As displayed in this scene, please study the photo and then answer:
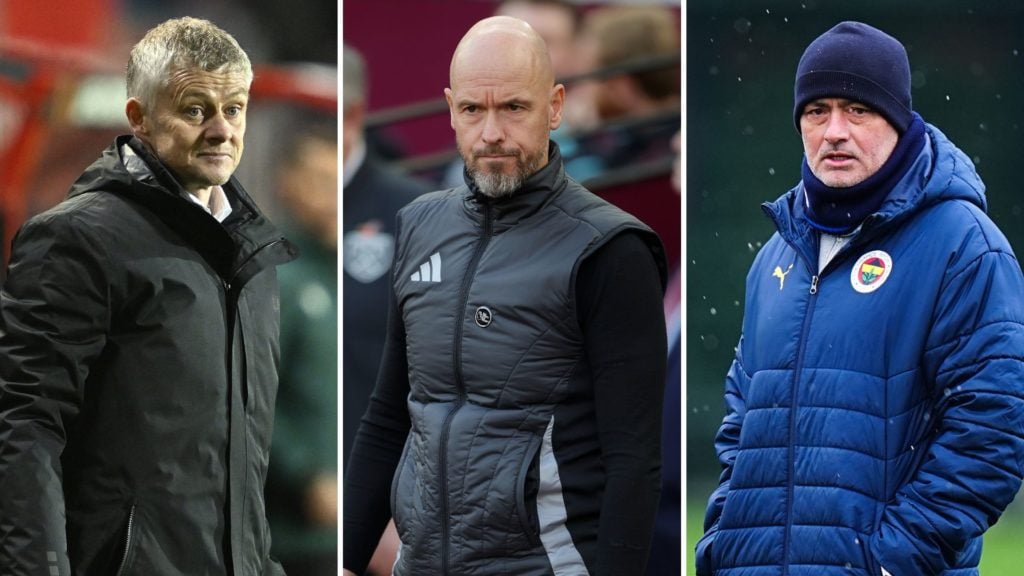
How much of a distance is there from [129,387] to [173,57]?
2.47 feet

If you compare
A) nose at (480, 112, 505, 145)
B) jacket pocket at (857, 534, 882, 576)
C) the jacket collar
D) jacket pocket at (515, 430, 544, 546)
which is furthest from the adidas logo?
jacket pocket at (857, 534, 882, 576)

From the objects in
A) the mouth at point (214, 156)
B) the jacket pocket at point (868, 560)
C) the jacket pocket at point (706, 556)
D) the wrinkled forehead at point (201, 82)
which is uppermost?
the wrinkled forehead at point (201, 82)

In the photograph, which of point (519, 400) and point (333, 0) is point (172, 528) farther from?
point (333, 0)

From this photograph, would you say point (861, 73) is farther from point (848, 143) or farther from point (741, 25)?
point (741, 25)

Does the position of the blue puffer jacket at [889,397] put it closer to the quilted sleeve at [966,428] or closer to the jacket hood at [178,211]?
the quilted sleeve at [966,428]

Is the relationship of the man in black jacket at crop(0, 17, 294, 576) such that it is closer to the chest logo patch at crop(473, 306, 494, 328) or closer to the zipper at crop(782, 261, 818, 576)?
the chest logo patch at crop(473, 306, 494, 328)

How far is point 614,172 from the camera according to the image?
4547 mm

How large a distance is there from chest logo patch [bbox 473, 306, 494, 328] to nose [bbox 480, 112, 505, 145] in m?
→ 0.32

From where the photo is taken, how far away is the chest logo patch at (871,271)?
2.79 metres

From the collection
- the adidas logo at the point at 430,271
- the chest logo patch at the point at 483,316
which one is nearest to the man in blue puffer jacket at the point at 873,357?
the chest logo patch at the point at 483,316

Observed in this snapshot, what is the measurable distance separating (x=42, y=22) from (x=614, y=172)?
5.57 feet

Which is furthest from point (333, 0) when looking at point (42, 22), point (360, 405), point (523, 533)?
point (523, 533)

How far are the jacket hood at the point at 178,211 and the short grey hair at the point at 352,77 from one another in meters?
1.20

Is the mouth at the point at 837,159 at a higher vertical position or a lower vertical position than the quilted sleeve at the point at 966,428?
higher
